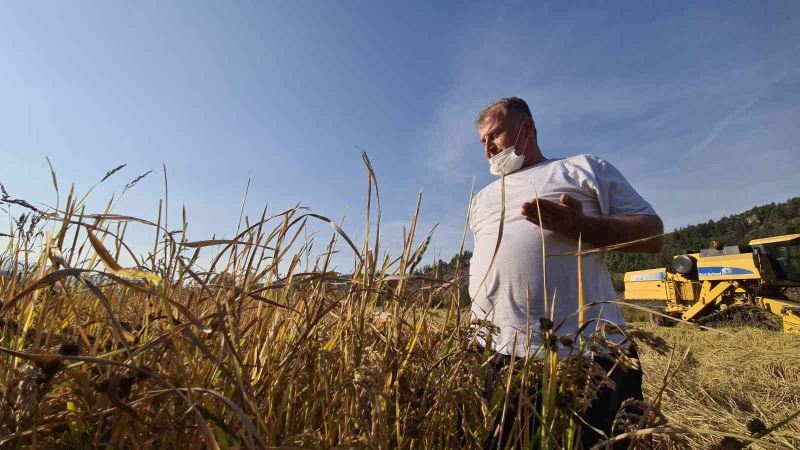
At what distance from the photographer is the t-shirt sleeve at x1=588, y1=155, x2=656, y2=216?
1.66 m

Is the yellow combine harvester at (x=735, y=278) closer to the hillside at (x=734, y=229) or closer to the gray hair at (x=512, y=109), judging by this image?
the gray hair at (x=512, y=109)

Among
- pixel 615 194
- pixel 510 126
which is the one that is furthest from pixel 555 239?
pixel 510 126

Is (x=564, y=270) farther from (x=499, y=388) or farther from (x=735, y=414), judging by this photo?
(x=735, y=414)

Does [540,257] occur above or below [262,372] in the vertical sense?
above

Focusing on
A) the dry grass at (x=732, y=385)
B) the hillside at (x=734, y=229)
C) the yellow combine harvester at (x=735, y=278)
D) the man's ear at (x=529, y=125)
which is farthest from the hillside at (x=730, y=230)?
the man's ear at (x=529, y=125)

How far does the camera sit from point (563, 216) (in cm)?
142

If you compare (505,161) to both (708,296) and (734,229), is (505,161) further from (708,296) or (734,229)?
(734,229)

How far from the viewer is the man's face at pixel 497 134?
205 centimetres

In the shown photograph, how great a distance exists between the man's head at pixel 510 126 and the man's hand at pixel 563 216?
0.69 m

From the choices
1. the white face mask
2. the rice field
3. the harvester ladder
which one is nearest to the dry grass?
the white face mask

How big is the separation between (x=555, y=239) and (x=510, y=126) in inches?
26.9

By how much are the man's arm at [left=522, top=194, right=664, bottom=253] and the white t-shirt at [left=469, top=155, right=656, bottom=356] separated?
7cm

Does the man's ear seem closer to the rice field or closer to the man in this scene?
the man

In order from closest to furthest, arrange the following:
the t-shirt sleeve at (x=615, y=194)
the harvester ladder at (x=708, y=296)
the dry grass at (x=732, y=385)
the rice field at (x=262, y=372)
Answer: the rice field at (x=262, y=372) → the t-shirt sleeve at (x=615, y=194) → the dry grass at (x=732, y=385) → the harvester ladder at (x=708, y=296)
